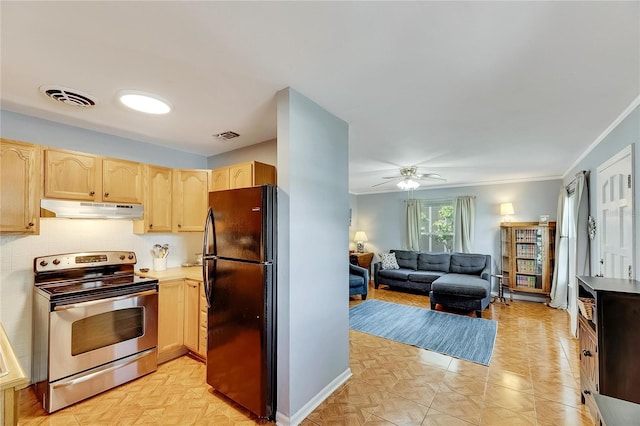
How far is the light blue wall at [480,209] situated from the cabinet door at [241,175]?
528cm

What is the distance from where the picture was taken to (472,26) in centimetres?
139

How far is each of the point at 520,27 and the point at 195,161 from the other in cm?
366

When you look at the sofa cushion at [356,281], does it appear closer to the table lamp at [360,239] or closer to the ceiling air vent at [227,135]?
the table lamp at [360,239]

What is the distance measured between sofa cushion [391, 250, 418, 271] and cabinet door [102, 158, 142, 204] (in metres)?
5.61

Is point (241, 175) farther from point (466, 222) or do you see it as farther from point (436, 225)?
point (436, 225)

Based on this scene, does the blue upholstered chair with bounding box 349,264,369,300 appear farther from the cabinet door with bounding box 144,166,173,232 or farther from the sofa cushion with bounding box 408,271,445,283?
the cabinet door with bounding box 144,166,173,232

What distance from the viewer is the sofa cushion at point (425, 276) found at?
19.1 ft

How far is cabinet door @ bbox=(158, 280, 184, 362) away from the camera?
291 centimetres

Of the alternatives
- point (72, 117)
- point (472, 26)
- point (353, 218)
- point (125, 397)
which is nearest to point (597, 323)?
point (472, 26)

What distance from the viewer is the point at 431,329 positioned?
397 centimetres

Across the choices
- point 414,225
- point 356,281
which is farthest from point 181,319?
point 414,225

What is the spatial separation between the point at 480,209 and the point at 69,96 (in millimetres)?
6894

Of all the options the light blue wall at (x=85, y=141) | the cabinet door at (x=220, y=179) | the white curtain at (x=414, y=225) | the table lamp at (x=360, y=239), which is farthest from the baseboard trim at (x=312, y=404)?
the table lamp at (x=360, y=239)

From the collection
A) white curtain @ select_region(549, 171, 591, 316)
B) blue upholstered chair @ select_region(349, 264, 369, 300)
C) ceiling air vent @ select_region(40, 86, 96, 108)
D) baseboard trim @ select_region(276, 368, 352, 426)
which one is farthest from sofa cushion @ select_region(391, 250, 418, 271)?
ceiling air vent @ select_region(40, 86, 96, 108)
